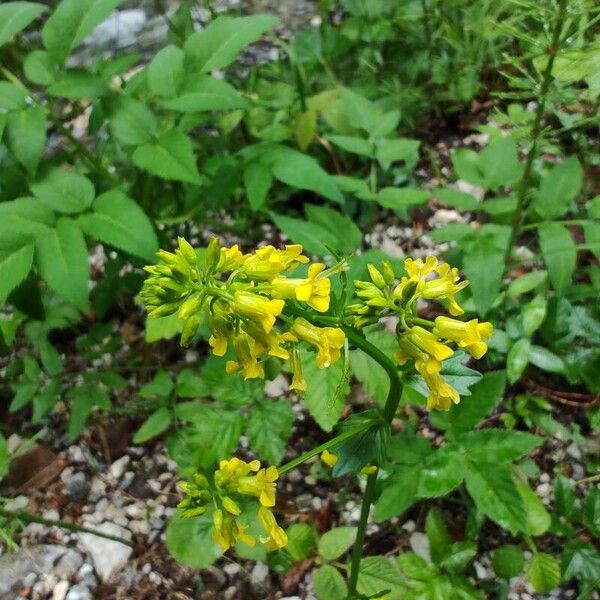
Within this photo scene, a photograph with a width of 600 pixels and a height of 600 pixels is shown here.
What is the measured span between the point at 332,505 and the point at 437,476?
1.42 ft

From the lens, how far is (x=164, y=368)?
221 centimetres

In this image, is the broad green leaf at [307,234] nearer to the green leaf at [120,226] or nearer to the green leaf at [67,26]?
the green leaf at [120,226]

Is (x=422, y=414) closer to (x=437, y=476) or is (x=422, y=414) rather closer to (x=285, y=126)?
(x=437, y=476)

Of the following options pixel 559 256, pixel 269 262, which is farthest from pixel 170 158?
pixel 559 256

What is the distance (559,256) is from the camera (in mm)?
1758

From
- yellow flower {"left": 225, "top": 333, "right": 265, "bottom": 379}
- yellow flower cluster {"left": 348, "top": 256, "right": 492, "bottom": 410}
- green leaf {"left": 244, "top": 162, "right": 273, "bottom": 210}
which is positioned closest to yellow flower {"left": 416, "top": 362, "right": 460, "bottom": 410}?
yellow flower cluster {"left": 348, "top": 256, "right": 492, "bottom": 410}

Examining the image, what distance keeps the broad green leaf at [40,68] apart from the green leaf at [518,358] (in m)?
1.39

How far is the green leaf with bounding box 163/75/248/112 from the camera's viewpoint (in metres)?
1.80

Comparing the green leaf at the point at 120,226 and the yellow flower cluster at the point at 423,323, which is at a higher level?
the yellow flower cluster at the point at 423,323

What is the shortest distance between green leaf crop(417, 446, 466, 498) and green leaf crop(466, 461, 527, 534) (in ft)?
0.08

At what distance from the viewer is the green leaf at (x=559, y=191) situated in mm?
1872

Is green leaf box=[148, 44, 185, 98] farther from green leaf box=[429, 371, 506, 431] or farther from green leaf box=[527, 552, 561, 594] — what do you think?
green leaf box=[527, 552, 561, 594]

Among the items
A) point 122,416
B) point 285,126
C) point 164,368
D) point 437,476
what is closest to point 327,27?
point 285,126

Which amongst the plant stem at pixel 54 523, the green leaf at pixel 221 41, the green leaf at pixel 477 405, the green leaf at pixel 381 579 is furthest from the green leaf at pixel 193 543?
the green leaf at pixel 221 41
